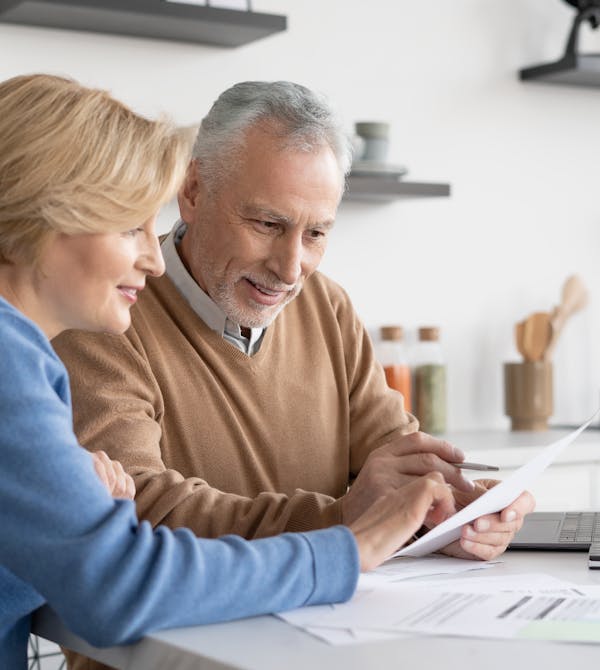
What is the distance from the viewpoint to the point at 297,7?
3.52m

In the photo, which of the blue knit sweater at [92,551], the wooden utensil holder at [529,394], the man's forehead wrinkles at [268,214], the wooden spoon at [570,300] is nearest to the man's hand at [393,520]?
the blue knit sweater at [92,551]

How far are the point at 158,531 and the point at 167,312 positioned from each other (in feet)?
2.85

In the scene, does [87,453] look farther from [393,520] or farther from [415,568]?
[415,568]

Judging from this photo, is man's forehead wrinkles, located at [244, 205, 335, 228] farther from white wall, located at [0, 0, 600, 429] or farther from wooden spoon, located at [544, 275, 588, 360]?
wooden spoon, located at [544, 275, 588, 360]

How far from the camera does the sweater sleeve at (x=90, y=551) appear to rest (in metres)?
1.16

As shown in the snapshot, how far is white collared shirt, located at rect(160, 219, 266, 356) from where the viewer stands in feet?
6.78

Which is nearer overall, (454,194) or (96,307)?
(96,307)

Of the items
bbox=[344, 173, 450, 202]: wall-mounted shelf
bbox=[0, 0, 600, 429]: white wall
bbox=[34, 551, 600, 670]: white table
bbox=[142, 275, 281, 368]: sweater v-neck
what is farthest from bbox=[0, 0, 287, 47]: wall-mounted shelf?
bbox=[34, 551, 600, 670]: white table

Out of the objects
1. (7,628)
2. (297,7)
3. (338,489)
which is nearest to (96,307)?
(7,628)

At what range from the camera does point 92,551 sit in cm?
115

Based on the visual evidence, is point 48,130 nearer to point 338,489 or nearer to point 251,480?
point 251,480

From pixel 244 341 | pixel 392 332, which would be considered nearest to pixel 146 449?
pixel 244 341

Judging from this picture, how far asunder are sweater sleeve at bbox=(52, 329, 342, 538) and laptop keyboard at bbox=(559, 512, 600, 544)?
32 cm

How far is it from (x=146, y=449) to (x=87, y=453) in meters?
0.54
